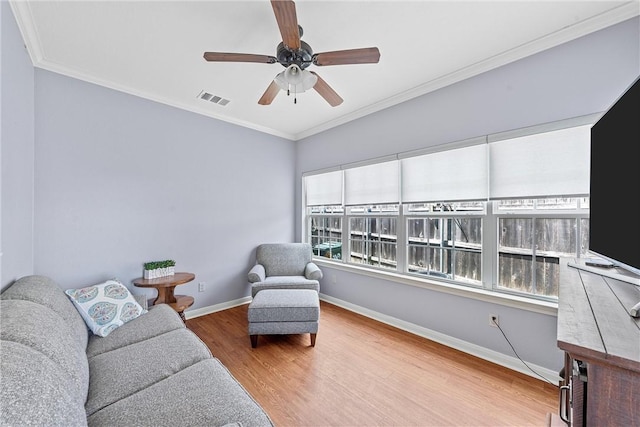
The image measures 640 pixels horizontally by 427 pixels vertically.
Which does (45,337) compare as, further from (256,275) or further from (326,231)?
(326,231)

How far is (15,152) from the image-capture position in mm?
1627

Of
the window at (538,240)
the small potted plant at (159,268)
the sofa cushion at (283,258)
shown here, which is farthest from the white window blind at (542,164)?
the small potted plant at (159,268)

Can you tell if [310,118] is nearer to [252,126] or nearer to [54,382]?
[252,126]

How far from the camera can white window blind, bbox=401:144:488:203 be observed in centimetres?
228

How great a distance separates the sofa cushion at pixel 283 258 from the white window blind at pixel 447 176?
161 cm

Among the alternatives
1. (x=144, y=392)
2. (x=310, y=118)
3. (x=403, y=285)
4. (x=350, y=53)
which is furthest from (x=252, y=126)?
(x=144, y=392)

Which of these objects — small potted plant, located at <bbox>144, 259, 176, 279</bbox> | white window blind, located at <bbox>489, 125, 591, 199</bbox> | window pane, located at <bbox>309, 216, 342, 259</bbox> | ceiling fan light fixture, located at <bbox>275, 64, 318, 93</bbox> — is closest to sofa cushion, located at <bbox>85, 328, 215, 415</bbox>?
small potted plant, located at <bbox>144, 259, 176, 279</bbox>

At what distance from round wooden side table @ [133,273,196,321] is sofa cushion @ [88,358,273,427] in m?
1.45

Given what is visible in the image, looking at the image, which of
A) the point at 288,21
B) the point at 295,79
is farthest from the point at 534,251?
the point at 288,21

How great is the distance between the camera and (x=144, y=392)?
3.68ft

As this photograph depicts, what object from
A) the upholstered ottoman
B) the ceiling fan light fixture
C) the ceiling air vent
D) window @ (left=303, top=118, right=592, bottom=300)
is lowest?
the upholstered ottoman

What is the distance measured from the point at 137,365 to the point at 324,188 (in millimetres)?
2970

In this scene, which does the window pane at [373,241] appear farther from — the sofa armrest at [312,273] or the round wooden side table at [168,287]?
the round wooden side table at [168,287]

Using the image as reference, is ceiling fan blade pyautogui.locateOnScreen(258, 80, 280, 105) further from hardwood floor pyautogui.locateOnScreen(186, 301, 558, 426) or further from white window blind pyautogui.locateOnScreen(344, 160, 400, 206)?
hardwood floor pyautogui.locateOnScreen(186, 301, 558, 426)
